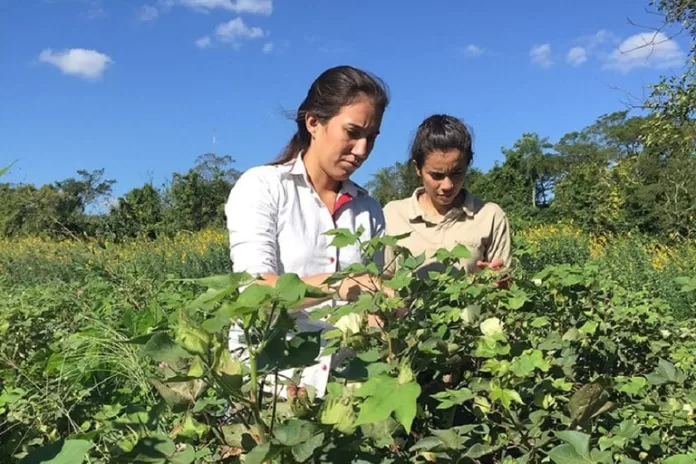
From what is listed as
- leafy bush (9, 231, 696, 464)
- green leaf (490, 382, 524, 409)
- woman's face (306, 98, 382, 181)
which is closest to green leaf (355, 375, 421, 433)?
leafy bush (9, 231, 696, 464)

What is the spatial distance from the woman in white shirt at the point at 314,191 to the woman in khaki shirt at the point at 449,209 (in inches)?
20.3

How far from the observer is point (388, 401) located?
0.59 metres

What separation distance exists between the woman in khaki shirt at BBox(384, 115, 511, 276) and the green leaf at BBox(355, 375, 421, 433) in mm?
1583

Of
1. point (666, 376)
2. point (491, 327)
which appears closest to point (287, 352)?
point (491, 327)

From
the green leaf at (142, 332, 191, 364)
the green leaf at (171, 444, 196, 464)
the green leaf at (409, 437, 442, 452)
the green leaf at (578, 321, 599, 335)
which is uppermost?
the green leaf at (142, 332, 191, 364)

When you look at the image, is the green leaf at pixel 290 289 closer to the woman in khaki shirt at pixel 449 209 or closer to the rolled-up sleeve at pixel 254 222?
the rolled-up sleeve at pixel 254 222

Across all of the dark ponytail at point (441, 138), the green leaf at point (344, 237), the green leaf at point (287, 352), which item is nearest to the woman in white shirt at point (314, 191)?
the green leaf at point (344, 237)

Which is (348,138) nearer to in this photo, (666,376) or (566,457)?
(666,376)

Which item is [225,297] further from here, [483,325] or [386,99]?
[386,99]

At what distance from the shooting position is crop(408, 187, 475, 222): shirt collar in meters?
2.28

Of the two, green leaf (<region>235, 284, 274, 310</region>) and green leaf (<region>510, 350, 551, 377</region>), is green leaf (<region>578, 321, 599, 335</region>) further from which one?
green leaf (<region>235, 284, 274, 310</region>)

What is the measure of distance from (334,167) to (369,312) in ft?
2.26

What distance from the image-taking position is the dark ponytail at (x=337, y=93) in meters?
1.67

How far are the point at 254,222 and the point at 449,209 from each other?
3.24 ft
